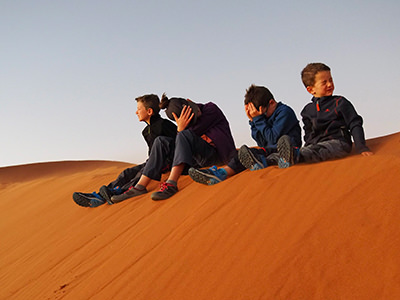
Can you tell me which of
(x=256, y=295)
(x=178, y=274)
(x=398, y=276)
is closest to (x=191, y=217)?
(x=178, y=274)

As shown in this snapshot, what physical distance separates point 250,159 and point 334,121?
105 cm

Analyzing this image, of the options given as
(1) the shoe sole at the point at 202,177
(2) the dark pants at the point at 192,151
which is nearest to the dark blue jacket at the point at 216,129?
(2) the dark pants at the point at 192,151

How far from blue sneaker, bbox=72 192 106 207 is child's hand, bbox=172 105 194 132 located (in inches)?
67.3

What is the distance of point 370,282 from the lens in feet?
5.87

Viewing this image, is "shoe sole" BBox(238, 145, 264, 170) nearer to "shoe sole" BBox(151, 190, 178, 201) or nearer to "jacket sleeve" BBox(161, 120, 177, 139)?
"shoe sole" BBox(151, 190, 178, 201)

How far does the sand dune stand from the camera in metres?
1.93

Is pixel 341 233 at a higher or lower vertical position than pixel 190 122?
lower

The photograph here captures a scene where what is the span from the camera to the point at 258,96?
4270mm

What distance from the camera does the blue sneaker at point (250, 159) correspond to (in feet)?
11.8

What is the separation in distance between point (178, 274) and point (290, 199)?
1020mm

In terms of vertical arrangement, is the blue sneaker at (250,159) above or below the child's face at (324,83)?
below

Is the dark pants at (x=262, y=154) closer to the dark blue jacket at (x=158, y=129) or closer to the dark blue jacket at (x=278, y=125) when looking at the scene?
the dark blue jacket at (x=278, y=125)

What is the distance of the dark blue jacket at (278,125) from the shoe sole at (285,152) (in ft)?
2.69

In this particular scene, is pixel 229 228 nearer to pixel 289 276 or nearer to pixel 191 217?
pixel 191 217
